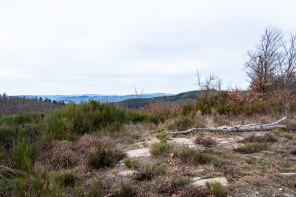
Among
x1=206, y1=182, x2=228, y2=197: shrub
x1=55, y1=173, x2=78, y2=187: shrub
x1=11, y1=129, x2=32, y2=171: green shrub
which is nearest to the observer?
x1=206, y1=182, x2=228, y2=197: shrub

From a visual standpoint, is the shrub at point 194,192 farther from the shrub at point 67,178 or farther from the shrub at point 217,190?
the shrub at point 67,178

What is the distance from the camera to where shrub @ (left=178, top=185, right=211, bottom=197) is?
2.28 m

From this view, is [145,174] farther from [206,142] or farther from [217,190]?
[206,142]

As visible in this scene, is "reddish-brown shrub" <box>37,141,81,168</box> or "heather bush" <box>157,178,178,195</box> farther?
"reddish-brown shrub" <box>37,141,81,168</box>

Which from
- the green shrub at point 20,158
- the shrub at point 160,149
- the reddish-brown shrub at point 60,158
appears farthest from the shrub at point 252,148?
the green shrub at point 20,158

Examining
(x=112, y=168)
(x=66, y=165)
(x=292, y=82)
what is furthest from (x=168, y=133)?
(x=292, y=82)

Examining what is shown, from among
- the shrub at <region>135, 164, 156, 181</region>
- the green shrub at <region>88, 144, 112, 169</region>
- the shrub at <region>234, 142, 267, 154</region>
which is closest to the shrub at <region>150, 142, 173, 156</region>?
the green shrub at <region>88, 144, 112, 169</region>

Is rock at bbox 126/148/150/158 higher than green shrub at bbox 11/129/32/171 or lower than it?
lower

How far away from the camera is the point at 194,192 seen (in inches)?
90.8

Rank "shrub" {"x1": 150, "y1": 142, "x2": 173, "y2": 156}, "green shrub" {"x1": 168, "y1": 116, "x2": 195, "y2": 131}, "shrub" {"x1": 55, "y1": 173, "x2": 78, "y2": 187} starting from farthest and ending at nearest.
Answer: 1. "green shrub" {"x1": 168, "y1": 116, "x2": 195, "y2": 131}
2. "shrub" {"x1": 150, "y1": 142, "x2": 173, "y2": 156}
3. "shrub" {"x1": 55, "y1": 173, "x2": 78, "y2": 187}

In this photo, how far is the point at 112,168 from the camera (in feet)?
12.2

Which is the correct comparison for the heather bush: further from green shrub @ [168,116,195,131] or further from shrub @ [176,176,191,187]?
green shrub @ [168,116,195,131]

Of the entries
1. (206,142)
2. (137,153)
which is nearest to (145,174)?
(137,153)

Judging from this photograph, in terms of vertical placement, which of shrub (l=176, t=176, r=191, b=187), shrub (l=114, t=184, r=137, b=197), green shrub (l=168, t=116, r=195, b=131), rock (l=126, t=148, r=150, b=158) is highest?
green shrub (l=168, t=116, r=195, b=131)
